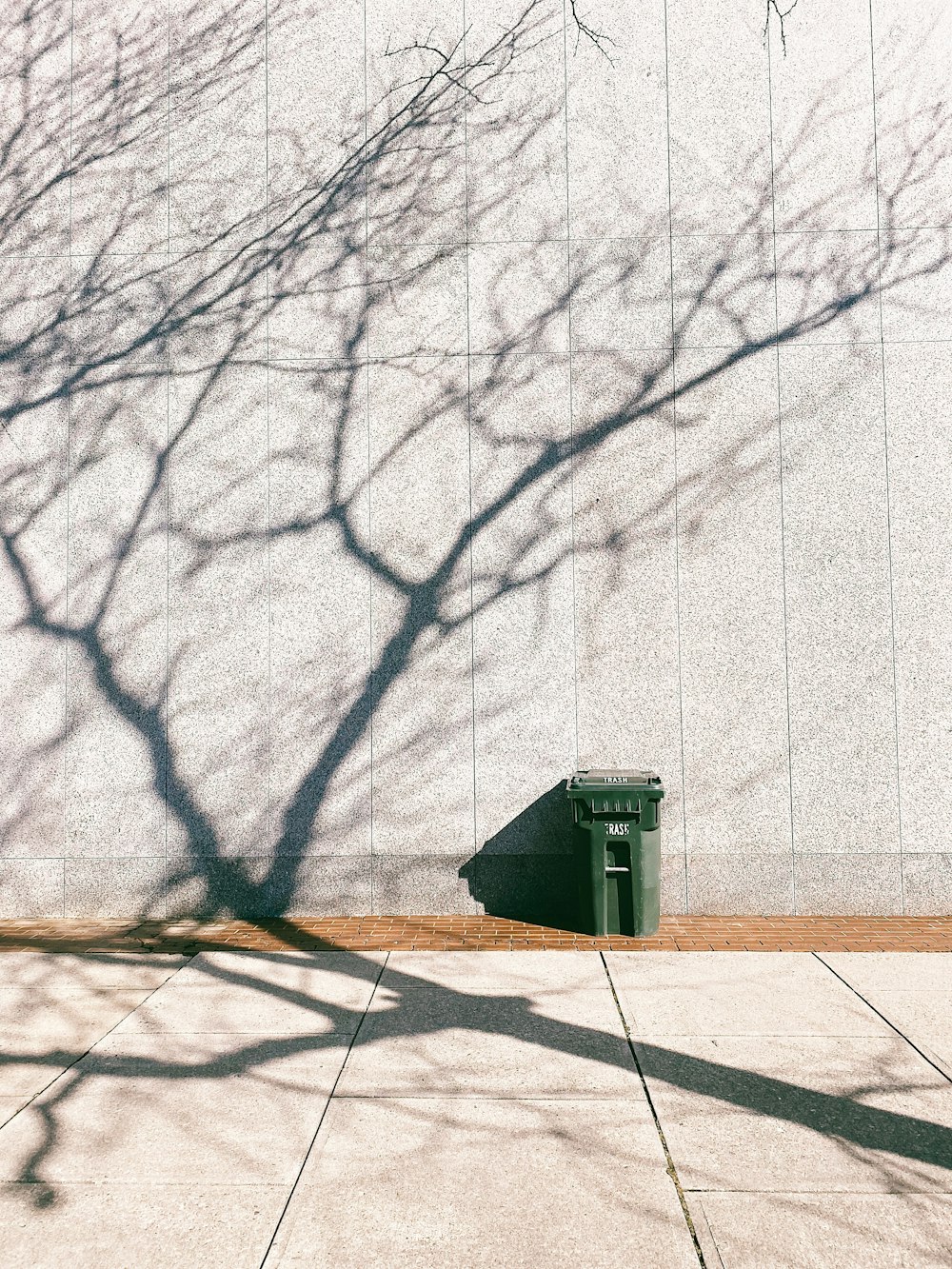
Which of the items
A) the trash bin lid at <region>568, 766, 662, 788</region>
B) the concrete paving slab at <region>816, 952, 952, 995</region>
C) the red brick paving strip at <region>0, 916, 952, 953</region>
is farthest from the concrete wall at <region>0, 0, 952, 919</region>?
the concrete paving slab at <region>816, 952, 952, 995</region>

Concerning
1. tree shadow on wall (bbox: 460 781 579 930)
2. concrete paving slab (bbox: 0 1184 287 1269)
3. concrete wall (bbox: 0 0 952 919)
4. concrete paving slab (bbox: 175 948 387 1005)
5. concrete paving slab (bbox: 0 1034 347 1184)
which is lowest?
concrete paving slab (bbox: 0 1184 287 1269)

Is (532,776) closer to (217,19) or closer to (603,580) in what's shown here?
(603,580)

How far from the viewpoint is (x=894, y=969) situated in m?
6.23

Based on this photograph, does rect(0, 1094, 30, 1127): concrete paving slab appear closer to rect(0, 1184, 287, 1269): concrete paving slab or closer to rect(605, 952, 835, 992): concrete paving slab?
rect(0, 1184, 287, 1269): concrete paving slab

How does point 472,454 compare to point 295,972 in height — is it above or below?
above

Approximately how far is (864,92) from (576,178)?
2422mm

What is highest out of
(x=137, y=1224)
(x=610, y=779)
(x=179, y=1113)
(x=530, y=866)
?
(x=610, y=779)

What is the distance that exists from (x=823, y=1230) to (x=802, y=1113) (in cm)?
89

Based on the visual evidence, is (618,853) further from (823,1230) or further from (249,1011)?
(823,1230)

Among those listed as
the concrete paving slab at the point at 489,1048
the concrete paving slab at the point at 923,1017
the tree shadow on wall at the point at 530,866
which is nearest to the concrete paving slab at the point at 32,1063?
the concrete paving slab at the point at 489,1048

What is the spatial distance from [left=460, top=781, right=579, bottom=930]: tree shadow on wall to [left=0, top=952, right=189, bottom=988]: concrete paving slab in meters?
2.38

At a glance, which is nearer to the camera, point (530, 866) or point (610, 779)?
point (610, 779)

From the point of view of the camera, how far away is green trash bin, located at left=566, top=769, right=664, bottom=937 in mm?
7137

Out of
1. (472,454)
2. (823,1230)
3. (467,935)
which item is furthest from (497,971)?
(472,454)
